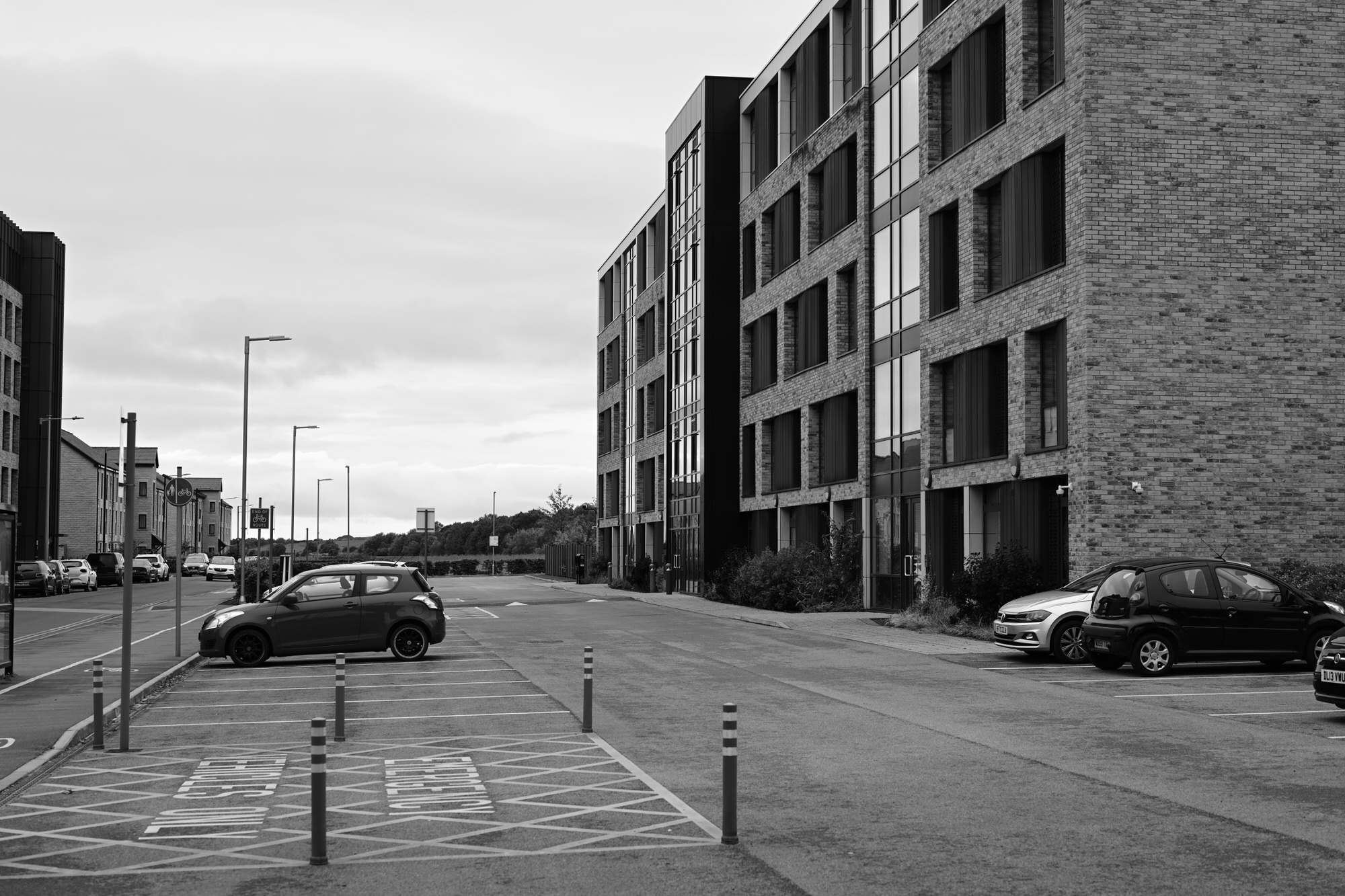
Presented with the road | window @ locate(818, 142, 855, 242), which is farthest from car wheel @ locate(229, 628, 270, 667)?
window @ locate(818, 142, 855, 242)

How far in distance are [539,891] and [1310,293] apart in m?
24.3

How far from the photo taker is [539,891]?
7422 millimetres

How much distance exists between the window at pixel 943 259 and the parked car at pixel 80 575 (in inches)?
1859

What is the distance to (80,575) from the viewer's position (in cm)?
6912

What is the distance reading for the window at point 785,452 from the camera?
4728 cm

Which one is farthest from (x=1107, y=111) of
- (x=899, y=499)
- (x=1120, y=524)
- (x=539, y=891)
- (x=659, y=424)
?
(x=659, y=424)

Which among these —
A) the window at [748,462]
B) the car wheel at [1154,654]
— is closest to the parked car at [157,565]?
the window at [748,462]

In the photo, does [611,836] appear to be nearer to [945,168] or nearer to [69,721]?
[69,721]

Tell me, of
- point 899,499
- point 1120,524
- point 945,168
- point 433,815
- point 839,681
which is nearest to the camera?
point 433,815

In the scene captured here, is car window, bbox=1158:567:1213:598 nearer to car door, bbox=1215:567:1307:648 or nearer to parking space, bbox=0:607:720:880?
car door, bbox=1215:567:1307:648

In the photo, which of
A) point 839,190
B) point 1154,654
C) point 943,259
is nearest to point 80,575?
point 839,190

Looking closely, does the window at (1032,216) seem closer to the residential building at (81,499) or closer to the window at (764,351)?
the window at (764,351)

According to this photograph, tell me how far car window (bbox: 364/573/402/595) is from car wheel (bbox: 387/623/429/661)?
2.03 ft

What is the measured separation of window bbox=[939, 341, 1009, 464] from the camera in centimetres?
3189
